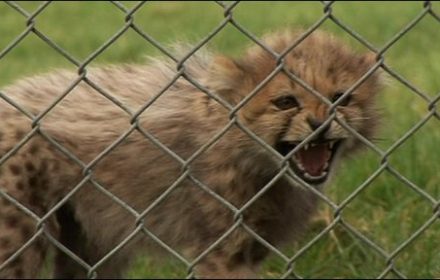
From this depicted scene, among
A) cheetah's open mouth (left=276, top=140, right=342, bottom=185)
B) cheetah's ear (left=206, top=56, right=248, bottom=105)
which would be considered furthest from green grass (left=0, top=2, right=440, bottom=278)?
cheetah's ear (left=206, top=56, right=248, bottom=105)

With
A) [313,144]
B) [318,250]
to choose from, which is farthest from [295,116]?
[318,250]

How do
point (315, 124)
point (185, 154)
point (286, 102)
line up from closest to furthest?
point (315, 124) < point (286, 102) < point (185, 154)

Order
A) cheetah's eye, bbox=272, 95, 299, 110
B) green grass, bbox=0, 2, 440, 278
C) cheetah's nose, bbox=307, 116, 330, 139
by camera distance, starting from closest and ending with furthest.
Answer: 1. cheetah's nose, bbox=307, 116, 330, 139
2. cheetah's eye, bbox=272, 95, 299, 110
3. green grass, bbox=0, 2, 440, 278

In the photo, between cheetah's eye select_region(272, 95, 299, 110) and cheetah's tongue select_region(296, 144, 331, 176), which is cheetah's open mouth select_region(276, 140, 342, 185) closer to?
cheetah's tongue select_region(296, 144, 331, 176)

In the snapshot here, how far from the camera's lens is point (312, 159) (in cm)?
452

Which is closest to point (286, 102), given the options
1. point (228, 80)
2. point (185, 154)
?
point (228, 80)

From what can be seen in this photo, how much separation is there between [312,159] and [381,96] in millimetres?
545

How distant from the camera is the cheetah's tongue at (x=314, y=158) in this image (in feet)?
14.7

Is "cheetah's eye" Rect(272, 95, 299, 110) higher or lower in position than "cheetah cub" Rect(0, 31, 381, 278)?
higher

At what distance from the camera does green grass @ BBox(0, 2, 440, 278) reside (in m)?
5.43

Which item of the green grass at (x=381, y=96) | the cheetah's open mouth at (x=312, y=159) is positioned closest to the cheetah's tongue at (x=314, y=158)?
the cheetah's open mouth at (x=312, y=159)

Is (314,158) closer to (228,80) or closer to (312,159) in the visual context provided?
(312,159)

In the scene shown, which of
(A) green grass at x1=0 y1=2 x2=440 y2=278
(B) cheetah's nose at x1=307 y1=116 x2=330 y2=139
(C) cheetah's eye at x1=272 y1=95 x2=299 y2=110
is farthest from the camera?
(A) green grass at x1=0 y1=2 x2=440 y2=278

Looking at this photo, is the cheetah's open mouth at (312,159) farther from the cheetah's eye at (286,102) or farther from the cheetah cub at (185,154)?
the cheetah's eye at (286,102)
